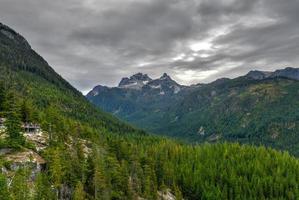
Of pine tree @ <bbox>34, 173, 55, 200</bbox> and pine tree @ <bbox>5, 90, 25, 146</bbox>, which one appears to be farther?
pine tree @ <bbox>5, 90, 25, 146</bbox>

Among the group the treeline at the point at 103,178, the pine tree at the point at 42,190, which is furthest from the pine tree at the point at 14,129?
the pine tree at the point at 42,190

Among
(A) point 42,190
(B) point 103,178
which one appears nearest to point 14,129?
(A) point 42,190

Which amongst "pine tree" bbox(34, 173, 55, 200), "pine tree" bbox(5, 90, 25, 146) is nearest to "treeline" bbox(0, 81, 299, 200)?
"pine tree" bbox(34, 173, 55, 200)

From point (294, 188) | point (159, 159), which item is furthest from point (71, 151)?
point (294, 188)

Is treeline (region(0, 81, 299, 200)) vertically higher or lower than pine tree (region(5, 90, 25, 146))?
lower

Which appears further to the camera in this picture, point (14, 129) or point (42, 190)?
point (14, 129)

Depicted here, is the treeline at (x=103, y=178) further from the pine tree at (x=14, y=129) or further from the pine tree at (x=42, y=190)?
the pine tree at (x=14, y=129)

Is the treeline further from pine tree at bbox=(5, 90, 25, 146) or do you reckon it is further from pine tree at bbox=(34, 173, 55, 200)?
pine tree at bbox=(5, 90, 25, 146)

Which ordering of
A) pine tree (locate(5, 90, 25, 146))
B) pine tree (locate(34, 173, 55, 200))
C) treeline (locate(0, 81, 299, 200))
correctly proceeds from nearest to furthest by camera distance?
1. pine tree (locate(34, 173, 55, 200))
2. treeline (locate(0, 81, 299, 200))
3. pine tree (locate(5, 90, 25, 146))

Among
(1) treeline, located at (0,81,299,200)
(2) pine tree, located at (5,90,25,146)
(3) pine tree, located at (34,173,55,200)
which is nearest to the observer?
(3) pine tree, located at (34,173,55,200)

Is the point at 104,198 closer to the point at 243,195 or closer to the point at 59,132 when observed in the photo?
the point at 59,132

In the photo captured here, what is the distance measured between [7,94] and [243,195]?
410 feet

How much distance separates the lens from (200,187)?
178m

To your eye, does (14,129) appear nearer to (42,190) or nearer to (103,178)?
(42,190)
